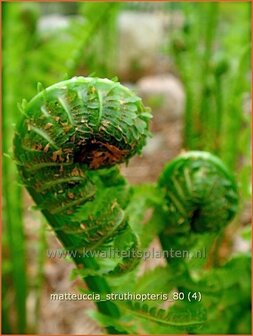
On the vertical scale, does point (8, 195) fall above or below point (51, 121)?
below

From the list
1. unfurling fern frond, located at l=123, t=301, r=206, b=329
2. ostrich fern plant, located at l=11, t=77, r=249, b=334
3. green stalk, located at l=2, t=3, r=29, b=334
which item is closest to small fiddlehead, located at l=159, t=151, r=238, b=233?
ostrich fern plant, located at l=11, t=77, r=249, b=334

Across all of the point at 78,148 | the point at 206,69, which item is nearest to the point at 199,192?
the point at 78,148

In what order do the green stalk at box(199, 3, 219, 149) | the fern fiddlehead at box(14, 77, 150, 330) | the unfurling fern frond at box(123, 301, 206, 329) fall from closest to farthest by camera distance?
the fern fiddlehead at box(14, 77, 150, 330)
the unfurling fern frond at box(123, 301, 206, 329)
the green stalk at box(199, 3, 219, 149)

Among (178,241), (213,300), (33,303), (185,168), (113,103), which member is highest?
(113,103)

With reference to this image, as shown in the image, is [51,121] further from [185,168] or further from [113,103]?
[185,168]

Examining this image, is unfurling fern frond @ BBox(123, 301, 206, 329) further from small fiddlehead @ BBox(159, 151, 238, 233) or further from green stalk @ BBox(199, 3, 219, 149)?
green stalk @ BBox(199, 3, 219, 149)

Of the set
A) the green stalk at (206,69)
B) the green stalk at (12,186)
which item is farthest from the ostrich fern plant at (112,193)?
the green stalk at (206,69)

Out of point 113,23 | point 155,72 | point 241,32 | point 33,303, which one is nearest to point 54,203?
point 33,303
